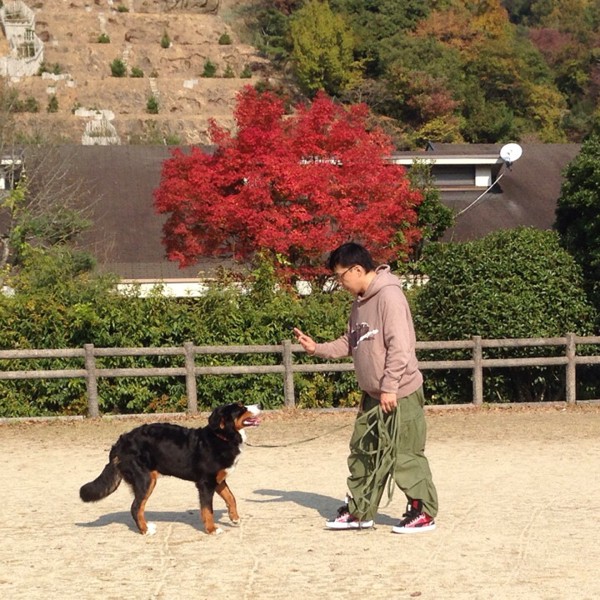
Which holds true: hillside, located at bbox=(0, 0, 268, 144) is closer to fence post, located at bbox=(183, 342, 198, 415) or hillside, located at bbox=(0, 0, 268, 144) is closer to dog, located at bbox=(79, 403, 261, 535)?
fence post, located at bbox=(183, 342, 198, 415)

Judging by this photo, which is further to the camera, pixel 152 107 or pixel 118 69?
pixel 118 69

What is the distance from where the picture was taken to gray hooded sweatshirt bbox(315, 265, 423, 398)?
23.7 feet

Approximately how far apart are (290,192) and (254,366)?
257 inches

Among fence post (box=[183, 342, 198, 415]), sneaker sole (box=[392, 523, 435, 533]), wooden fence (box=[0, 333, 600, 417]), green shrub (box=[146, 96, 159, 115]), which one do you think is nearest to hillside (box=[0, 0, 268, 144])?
green shrub (box=[146, 96, 159, 115])

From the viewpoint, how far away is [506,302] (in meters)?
15.1

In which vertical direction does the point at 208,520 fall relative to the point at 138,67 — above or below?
below

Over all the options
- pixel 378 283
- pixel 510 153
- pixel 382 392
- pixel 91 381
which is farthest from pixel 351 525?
pixel 510 153

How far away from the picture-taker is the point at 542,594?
6.31m

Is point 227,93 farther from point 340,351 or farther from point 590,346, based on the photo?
point 340,351

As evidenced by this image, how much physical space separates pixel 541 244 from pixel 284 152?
21.8 ft

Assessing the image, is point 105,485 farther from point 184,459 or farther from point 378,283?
point 378,283

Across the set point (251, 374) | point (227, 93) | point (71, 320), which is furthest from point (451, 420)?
point (227, 93)

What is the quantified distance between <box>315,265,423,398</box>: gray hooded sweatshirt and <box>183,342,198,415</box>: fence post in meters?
7.02

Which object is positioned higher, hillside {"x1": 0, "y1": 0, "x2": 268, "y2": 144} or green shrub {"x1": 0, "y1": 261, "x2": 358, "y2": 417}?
hillside {"x1": 0, "y1": 0, "x2": 268, "y2": 144}
